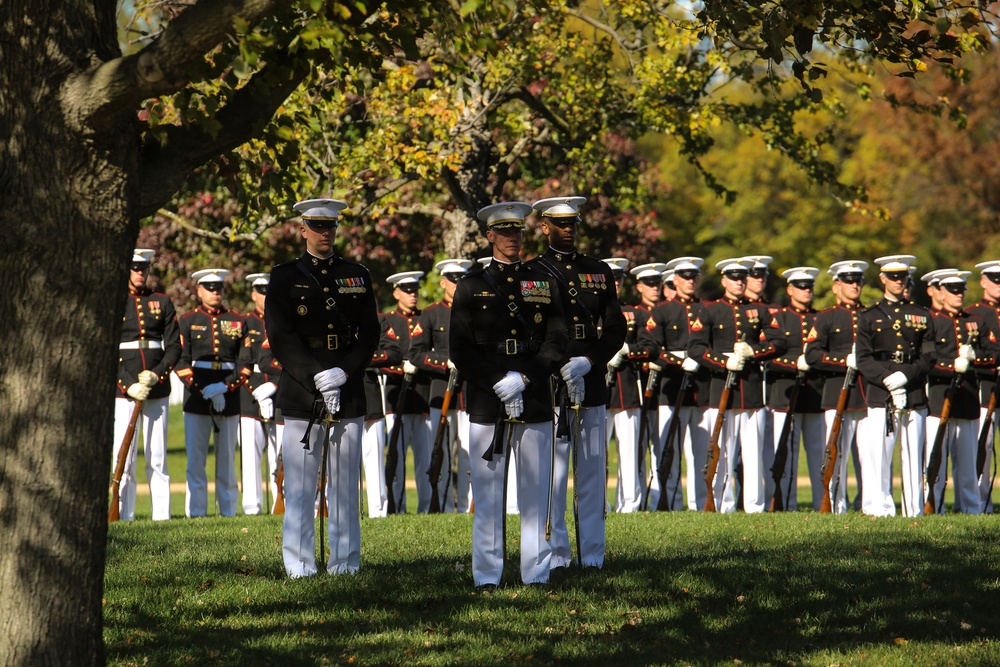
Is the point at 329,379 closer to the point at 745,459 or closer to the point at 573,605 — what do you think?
the point at 573,605

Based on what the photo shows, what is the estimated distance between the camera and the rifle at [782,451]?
1344 cm

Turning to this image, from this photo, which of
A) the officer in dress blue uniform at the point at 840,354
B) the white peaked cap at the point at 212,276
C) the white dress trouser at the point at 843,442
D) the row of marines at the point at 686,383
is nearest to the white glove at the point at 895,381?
the row of marines at the point at 686,383

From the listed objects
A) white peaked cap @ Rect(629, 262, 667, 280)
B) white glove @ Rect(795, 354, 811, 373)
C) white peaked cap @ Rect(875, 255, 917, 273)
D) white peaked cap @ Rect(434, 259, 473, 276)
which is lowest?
white glove @ Rect(795, 354, 811, 373)

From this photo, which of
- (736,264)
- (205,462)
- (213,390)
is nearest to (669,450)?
(736,264)

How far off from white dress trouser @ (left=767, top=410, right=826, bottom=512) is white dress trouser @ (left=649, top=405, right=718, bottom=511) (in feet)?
2.65

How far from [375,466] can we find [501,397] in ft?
18.9

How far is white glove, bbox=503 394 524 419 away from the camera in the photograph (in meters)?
7.84

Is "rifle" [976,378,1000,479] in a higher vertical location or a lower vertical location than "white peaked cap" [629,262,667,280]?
lower

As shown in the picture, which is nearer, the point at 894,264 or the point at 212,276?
the point at 894,264

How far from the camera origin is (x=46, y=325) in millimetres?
5578

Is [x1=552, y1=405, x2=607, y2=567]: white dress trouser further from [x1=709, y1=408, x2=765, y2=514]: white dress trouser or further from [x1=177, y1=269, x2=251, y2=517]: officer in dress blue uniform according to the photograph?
[x1=177, y1=269, x2=251, y2=517]: officer in dress blue uniform

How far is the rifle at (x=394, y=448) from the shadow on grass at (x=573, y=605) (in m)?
3.51

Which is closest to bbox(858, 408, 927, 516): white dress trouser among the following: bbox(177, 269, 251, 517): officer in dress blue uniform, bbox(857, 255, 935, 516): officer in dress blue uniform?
bbox(857, 255, 935, 516): officer in dress blue uniform

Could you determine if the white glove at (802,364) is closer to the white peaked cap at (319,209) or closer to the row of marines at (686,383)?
the row of marines at (686,383)
